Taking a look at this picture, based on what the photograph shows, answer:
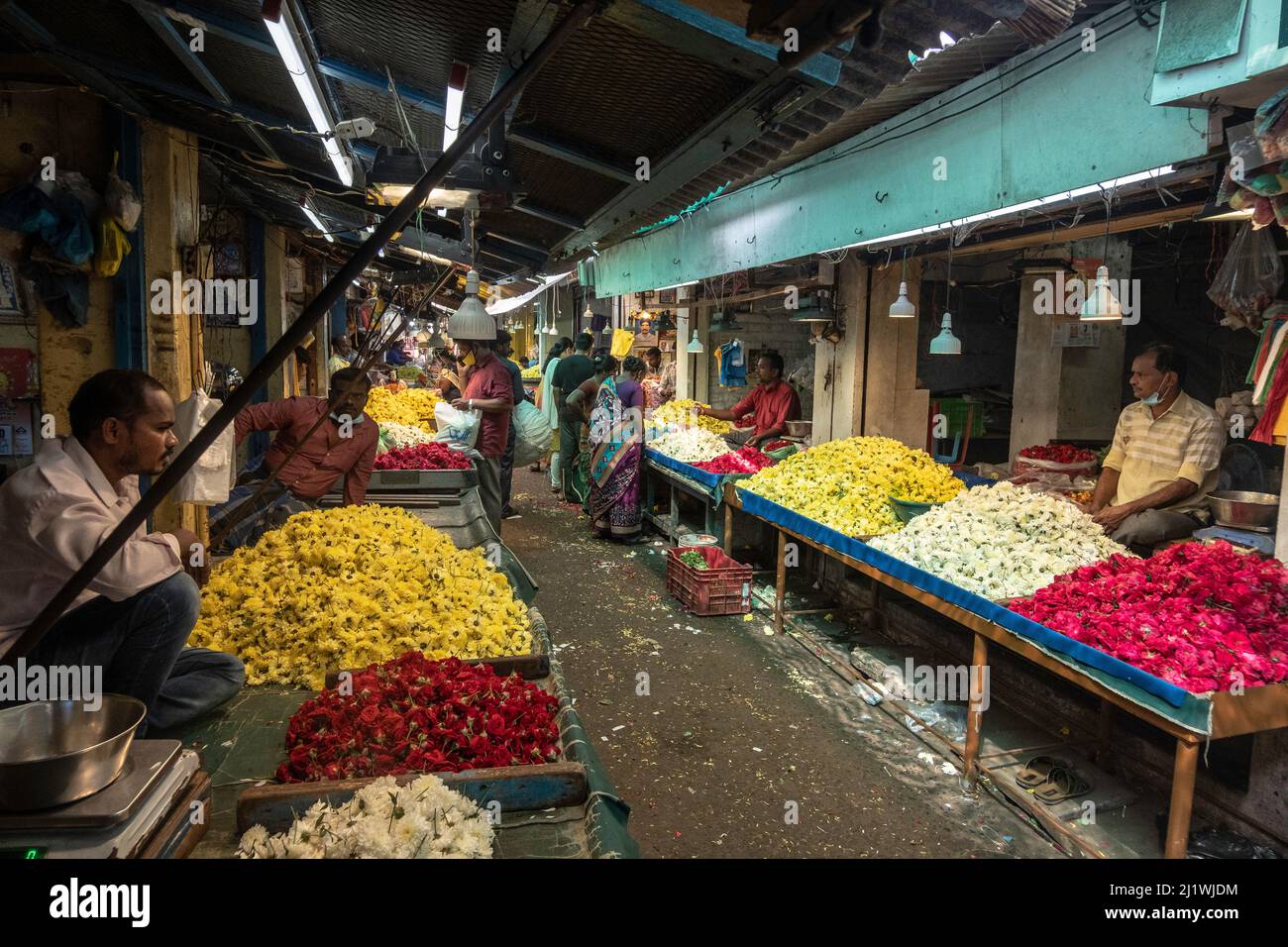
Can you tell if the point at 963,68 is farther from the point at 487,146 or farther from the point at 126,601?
the point at 126,601

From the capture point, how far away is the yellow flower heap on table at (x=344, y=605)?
3725mm

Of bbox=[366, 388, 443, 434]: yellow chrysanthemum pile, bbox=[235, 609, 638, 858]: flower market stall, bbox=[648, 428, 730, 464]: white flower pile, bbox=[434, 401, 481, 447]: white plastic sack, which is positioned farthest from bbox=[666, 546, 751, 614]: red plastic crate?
bbox=[366, 388, 443, 434]: yellow chrysanthemum pile

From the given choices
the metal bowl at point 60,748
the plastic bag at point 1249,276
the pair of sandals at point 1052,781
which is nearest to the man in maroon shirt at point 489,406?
the pair of sandals at point 1052,781

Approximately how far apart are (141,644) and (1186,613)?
5.01 metres

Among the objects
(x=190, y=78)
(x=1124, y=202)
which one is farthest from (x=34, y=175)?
(x=1124, y=202)

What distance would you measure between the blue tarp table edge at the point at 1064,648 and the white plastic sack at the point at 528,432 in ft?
20.4

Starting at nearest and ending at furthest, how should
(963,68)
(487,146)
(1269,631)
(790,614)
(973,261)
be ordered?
(1269,631)
(487,146)
(963,68)
(790,614)
(973,261)

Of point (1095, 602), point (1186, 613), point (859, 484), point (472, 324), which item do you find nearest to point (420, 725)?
point (1095, 602)

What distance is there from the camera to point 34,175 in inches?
180

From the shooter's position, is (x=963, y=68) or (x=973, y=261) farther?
(x=973, y=261)

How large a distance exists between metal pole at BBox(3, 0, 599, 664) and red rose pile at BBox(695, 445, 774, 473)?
780 cm

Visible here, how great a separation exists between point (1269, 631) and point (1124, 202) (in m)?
3.82

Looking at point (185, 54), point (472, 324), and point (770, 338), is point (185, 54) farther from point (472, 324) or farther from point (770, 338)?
point (770, 338)

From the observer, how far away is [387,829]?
220 cm
